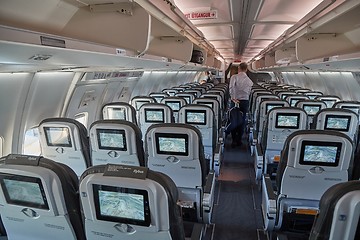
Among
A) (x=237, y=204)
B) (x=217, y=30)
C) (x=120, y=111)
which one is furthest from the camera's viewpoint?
(x=217, y=30)

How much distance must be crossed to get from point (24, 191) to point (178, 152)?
1853mm

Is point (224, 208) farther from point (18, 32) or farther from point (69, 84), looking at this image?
point (18, 32)

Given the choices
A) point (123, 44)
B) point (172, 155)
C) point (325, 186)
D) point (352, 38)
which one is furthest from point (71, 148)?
point (352, 38)

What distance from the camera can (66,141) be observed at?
12.5 feet

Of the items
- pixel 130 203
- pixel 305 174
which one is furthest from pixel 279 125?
pixel 130 203

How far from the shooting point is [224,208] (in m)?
4.52

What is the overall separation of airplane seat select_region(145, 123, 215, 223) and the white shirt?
4.60 meters

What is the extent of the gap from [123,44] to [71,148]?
5.53 feet

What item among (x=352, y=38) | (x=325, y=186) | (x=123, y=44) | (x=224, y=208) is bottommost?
(x=224, y=208)

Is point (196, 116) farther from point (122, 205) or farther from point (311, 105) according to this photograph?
point (122, 205)

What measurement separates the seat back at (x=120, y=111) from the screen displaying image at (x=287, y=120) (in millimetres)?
2839

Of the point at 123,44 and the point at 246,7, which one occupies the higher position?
the point at 246,7

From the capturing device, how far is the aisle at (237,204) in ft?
12.7

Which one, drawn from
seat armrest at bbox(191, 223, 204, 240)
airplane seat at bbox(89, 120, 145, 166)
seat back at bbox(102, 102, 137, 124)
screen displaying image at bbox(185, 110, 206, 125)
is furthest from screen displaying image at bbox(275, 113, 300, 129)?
seat armrest at bbox(191, 223, 204, 240)
